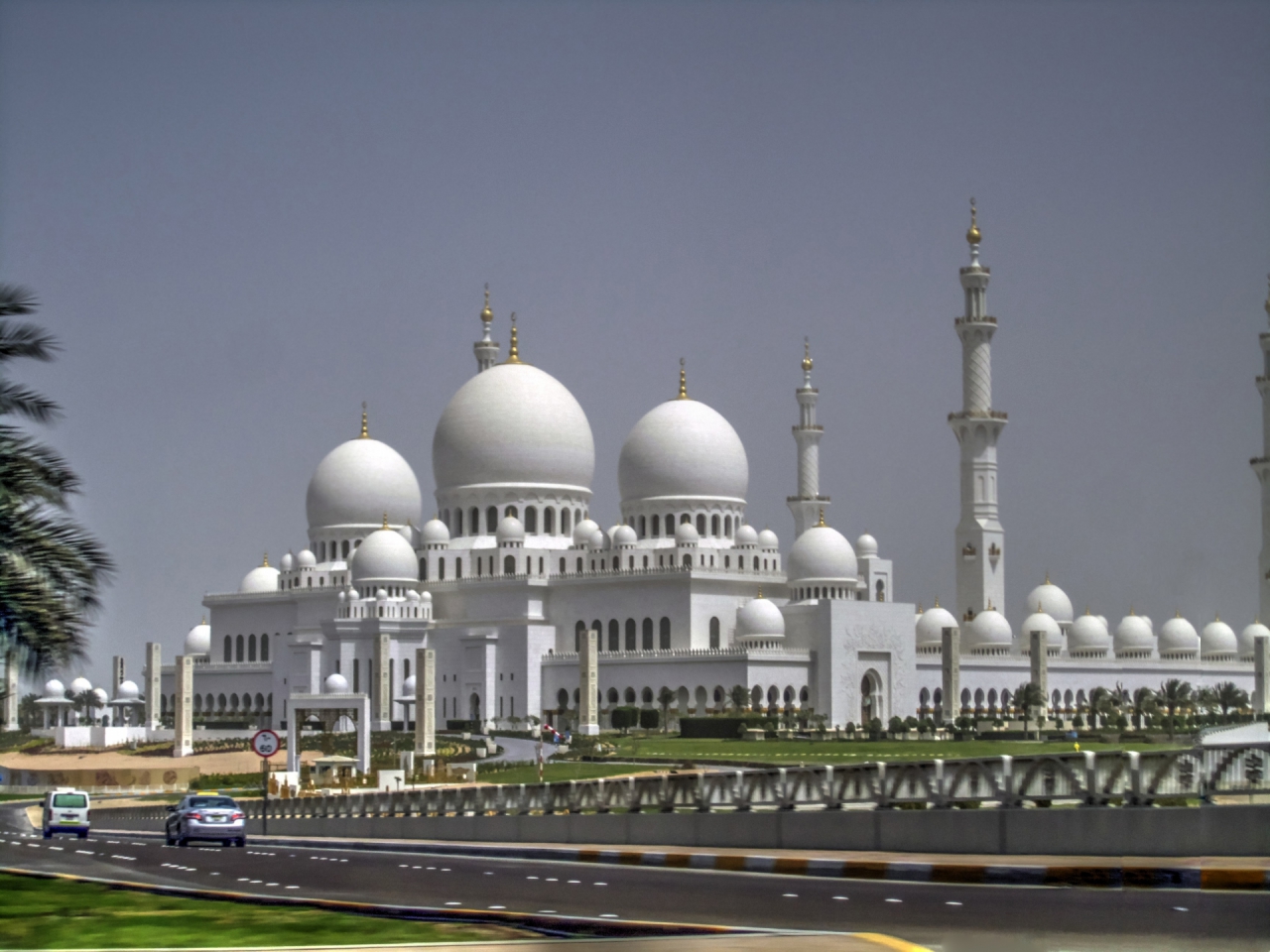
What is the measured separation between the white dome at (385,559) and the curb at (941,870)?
55880 millimetres

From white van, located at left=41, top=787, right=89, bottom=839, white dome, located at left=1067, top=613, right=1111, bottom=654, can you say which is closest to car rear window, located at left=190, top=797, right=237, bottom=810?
white van, located at left=41, top=787, right=89, bottom=839

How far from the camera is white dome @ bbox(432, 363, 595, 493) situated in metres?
80.5

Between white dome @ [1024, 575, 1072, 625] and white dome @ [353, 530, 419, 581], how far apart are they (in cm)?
3183

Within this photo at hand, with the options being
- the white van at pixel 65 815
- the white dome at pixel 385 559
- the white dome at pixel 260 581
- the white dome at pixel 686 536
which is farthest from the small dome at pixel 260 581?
the white van at pixel 65 815

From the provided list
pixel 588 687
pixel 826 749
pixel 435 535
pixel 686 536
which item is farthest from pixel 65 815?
pixel 435 535

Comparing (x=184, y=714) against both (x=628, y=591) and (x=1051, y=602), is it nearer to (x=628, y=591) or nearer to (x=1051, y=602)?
(x=628, y=591)

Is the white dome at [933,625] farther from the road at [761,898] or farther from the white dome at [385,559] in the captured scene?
the road at [761,898]

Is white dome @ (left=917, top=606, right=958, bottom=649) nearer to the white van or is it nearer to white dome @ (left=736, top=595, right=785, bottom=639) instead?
white dome @ (left=736, top=595, right=785, bottom=639)

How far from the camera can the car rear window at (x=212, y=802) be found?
2909 centimetres

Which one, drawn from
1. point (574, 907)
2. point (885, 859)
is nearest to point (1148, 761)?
point (885, 859)

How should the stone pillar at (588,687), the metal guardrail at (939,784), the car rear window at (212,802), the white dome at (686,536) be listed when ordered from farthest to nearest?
the white dome at (686,536), the stone pillar at (588,687), the car rear window at (212,802), the metal guardrail at (939,784)

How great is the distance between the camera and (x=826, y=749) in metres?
53.9

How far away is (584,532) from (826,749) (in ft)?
87.5

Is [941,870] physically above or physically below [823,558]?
below
